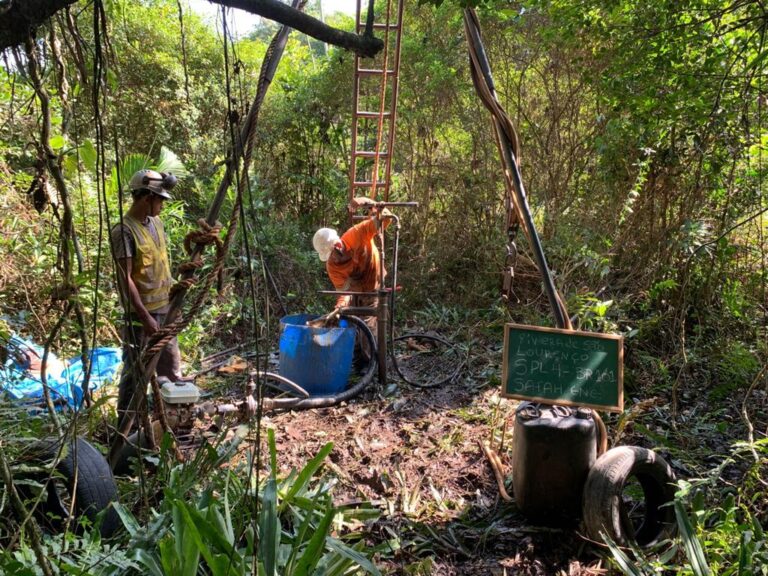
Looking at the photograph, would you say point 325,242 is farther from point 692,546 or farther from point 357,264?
point 692,546

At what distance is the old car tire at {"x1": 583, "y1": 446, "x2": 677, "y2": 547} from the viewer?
8.85 ft

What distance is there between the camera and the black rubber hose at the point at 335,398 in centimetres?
455

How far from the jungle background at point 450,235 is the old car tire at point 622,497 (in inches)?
5.2

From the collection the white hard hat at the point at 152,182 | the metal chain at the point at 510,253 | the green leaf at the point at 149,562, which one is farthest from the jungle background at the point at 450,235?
the metal chain at the point at 510,253

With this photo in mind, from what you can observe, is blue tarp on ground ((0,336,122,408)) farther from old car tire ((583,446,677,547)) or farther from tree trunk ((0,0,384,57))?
old car tire ((583,446,677,547))

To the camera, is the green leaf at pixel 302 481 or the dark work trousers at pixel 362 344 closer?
the green leaf at pixel 302 481

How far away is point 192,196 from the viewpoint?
889cm

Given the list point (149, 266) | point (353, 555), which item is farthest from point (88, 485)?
point (149, 266)

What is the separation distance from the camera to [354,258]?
559 cm

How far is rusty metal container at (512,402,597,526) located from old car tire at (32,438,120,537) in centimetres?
207

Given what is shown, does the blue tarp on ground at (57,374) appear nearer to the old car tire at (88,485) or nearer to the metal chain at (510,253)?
the old car tire at (88,485)

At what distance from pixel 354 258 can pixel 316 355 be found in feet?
4.05

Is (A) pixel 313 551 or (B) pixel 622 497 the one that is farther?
(B) pixel 622 497

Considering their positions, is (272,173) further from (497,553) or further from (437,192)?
(497,553)
